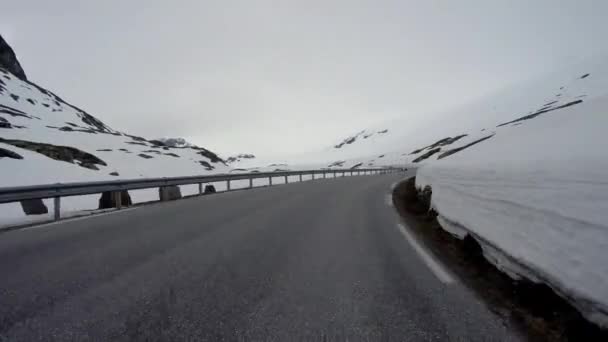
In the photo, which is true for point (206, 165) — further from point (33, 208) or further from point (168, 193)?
point (33, 208)

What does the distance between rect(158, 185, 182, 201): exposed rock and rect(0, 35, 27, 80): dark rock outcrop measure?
158048 millimetres

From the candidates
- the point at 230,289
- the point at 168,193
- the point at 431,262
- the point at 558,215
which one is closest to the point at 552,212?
the point at 558,215

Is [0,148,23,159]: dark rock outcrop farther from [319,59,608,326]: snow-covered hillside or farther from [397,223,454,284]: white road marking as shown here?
[319,59,608,326]: snow-covered hillside

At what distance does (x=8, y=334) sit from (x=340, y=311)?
8.11ft

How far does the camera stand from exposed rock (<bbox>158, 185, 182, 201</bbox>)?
11290 mm

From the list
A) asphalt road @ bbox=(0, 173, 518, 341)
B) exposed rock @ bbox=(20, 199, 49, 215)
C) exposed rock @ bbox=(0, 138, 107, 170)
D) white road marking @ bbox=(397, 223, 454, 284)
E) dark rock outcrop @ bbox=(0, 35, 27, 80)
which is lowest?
white road marking @ bbox=(397, 223, 454, 284)

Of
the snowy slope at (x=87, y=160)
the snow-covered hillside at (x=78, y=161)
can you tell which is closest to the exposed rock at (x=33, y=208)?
the snow-covered hillside at (x=78, y=161)

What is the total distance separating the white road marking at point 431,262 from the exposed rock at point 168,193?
9308mm

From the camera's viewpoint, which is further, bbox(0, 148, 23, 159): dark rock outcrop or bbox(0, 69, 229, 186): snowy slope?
bbox(0, 148, 23, 159): dark rock outcrop

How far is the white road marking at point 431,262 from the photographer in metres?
3.34

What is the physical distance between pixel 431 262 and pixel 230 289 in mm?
2604

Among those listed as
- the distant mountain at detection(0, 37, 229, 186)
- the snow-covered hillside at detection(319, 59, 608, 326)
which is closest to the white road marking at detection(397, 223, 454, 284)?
the snow-covered hillside at detection(319, 59, 608, 326)

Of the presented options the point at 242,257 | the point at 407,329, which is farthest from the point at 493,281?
the point at 242,257

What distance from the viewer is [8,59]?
122188mm
